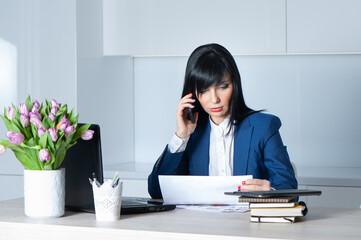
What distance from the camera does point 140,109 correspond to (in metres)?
4.04

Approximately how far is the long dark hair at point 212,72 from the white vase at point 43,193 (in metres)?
0.73

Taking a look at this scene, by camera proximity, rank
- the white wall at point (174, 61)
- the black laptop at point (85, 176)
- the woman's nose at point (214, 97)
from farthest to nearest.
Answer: the white wall at point (174, 61)
the woman's nose at point (214, 97)
the black laptop at point (85, 176)

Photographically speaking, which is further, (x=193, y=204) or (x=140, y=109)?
(x=140, y=109)

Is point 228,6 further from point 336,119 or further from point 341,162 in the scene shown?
point 341,162

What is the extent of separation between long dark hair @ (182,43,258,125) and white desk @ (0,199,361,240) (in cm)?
60

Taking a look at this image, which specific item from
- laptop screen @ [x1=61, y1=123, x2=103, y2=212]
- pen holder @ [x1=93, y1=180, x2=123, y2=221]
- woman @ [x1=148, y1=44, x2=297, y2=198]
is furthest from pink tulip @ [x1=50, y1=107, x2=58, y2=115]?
woman @ [x1=148, y1=44, x2=297, y2=198]

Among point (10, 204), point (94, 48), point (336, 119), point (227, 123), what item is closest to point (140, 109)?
point (94, 48)

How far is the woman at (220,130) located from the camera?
2.26 m

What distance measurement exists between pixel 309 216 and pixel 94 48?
217 centimetres

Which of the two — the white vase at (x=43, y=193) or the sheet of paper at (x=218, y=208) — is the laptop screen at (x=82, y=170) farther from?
the sheet of paper at (x=218, y=208)

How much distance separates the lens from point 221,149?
2365mm

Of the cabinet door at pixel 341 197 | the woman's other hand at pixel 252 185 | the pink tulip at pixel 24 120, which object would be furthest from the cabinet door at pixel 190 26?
the pink tulip at pixel 24 120

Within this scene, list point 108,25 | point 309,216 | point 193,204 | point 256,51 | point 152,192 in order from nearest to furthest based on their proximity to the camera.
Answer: point 309,216 → point 193,204 → point 152,192 → point 256,51 → point 108,25

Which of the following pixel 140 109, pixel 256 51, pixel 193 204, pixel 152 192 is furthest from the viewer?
pixel 140 109
